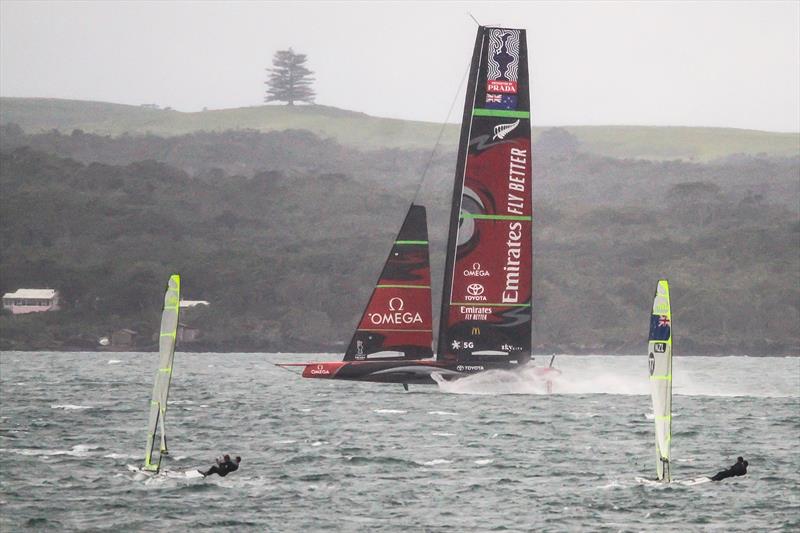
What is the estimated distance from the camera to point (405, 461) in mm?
41531

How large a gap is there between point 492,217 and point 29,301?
486ft

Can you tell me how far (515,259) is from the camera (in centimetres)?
5812

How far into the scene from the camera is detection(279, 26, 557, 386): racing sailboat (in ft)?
188

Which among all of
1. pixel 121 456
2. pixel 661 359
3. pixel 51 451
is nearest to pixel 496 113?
pixel 121 456

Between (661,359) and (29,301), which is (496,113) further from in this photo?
(29,301)

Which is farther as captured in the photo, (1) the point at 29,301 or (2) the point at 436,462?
(1) the point at 29,301

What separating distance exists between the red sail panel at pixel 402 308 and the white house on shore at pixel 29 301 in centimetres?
14216

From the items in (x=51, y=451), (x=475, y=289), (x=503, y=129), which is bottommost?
(x=51, y=451)

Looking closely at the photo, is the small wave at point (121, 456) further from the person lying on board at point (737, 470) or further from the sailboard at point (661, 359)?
the person lying on board at point (737, 470)

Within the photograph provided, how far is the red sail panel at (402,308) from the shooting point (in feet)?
194

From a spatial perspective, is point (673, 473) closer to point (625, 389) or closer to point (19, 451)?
point (19, 451)

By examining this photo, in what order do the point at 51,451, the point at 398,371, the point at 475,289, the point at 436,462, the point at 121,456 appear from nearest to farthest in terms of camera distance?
1. the point at 436,462
2. the point at 121,456
3. the point at 51,451
4. the point at 398,371
5. the point at 475,289

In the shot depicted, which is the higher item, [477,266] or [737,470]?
[477,266]

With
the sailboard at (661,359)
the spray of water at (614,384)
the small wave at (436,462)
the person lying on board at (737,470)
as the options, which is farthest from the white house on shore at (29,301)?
the sailboard at (661,359)
